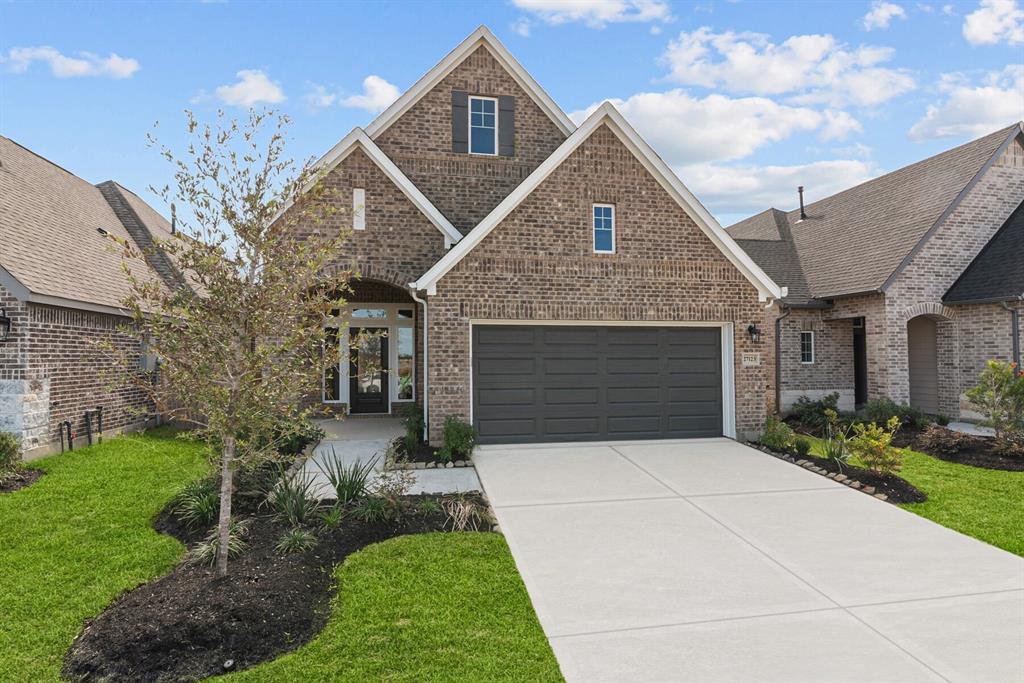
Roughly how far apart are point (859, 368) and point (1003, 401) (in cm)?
655

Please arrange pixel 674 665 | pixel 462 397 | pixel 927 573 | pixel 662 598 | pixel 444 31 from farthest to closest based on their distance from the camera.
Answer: pixel 444 31, pixel 462 397, pixel 927 573, pixel 662 598, pixel 674 665

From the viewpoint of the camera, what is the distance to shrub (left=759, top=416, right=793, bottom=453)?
36.5 feet

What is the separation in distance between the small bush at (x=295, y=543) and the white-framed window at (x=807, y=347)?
15.2 m

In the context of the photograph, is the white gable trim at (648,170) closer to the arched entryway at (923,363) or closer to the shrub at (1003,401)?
the shrub at (1003,401)

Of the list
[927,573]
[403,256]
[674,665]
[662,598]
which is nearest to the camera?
[674,665]

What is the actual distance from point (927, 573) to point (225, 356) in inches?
257

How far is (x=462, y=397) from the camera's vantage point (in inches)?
437

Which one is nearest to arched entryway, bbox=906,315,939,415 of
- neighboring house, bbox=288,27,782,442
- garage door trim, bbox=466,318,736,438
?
garage door trim, bbox=466,318,736,438

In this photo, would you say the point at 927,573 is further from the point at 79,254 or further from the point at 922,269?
the point at 79,254

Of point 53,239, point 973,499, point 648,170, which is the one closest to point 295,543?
point 973,499

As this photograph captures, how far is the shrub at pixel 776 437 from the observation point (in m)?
11.1

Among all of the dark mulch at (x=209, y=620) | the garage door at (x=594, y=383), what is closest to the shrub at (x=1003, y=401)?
the garage door at (x=594, y=383)

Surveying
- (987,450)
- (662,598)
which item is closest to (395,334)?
(662,598)

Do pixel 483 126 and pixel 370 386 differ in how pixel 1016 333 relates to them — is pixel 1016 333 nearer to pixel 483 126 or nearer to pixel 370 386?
pixel 483 126
